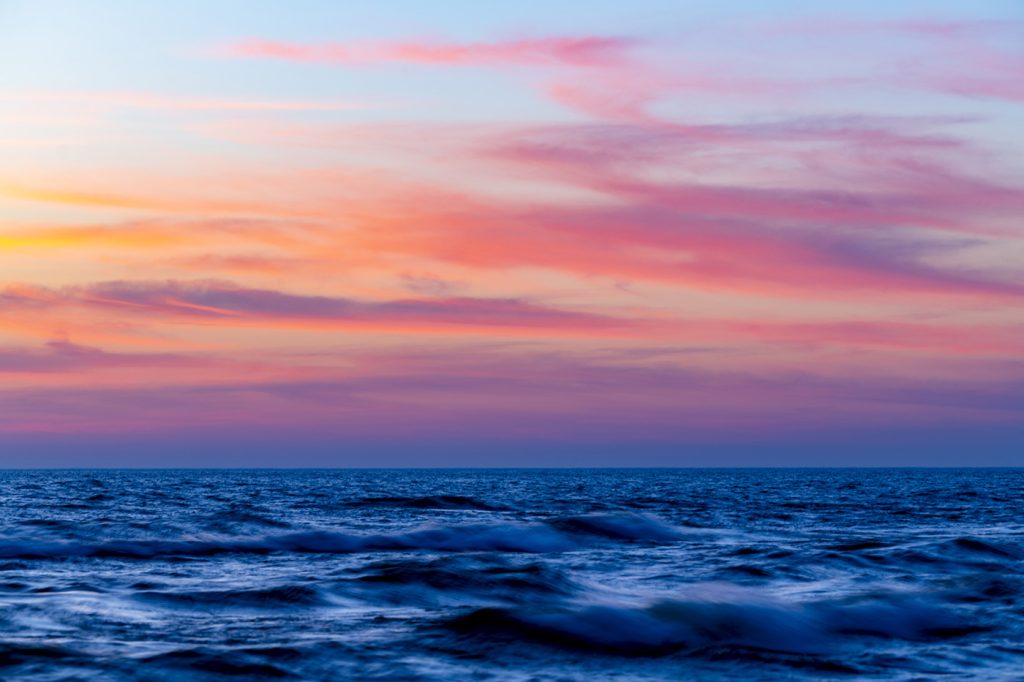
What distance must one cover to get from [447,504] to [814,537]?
2444 centimetres

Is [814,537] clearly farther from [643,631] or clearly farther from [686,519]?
[643,631]

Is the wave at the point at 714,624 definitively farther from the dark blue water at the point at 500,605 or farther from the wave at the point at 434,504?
the wave at the point at 434,504

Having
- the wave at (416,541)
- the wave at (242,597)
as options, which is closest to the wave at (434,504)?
the wave at (416,541)

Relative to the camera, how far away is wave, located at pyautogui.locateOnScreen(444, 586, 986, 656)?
17.4 metres

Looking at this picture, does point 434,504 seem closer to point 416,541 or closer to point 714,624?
point 416,541

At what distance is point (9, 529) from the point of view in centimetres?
3528

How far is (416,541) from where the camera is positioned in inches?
1374

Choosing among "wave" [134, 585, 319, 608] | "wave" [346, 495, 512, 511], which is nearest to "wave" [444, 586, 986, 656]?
"wave" [134, 585, 319, 608]

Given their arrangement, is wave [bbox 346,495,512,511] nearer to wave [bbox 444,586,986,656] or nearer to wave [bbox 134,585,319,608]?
wave [bbox 134,585,319,608]

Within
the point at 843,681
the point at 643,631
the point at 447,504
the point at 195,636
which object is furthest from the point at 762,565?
the point at 447,504

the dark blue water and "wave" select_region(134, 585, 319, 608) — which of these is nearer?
the dark blue water

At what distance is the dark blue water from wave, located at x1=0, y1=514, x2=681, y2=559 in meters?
0.14

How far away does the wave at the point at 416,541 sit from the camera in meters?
29.7

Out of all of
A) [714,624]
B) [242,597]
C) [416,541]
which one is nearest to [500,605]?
[714,624]
